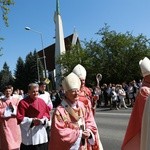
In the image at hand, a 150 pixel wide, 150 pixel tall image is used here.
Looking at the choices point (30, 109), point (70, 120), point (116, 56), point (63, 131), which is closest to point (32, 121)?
point (30, 109)

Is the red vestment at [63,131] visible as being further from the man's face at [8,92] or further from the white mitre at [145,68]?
the man's face at [8,92]

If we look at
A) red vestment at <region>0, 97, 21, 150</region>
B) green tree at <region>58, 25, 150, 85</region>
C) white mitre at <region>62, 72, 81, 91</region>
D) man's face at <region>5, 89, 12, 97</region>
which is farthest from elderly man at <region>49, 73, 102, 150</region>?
green tree at <region>58, 25, 150, 85</region>

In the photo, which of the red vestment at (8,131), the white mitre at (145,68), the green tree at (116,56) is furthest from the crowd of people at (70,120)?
the green tree at (116,56)

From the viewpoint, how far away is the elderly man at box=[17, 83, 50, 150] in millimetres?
6930

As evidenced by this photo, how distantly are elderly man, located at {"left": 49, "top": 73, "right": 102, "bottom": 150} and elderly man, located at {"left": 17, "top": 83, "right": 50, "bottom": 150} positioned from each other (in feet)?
4.15

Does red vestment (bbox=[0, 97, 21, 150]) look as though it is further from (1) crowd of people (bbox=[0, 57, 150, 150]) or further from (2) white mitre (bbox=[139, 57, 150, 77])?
(2) white mitre (bbox=[139, 57, 150, 77])

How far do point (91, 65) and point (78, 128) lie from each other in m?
35.6

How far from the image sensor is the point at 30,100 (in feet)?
23.2

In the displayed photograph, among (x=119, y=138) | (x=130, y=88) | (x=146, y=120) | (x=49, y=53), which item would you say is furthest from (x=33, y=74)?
(x=146, y=120)

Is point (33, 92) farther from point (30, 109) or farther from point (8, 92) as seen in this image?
point (8, 92)

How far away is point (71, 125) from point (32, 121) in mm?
1371

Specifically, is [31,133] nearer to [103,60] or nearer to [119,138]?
[119,138]

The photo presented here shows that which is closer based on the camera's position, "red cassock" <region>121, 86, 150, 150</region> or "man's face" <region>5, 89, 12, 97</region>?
"red cassock" <region>121, 86, 150, 150</region>

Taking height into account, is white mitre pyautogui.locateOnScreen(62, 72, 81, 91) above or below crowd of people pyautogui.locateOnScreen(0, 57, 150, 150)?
above
